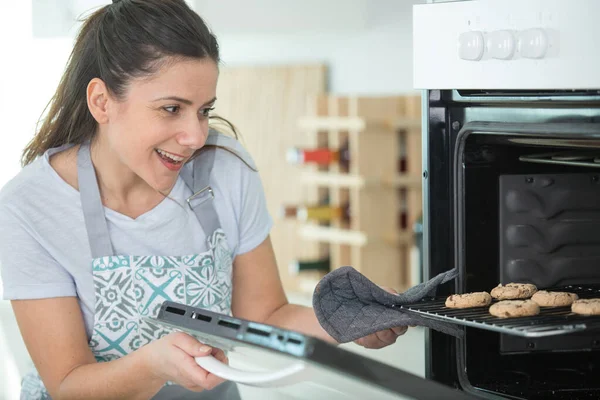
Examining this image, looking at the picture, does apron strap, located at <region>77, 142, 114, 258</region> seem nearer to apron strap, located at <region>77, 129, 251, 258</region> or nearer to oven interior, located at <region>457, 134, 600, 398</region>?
apron strap, located at <region>77, 129, 251, 258</region>

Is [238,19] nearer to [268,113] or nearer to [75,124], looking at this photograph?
[268,113]

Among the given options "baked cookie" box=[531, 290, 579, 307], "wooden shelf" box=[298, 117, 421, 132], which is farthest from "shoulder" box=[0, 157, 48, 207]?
"wooden shelf" box=[298, 117, 421, 132]

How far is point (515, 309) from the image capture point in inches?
41.2

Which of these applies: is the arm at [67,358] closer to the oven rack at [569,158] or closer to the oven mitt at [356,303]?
the oven mitt at [356,303]

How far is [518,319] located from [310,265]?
220cm

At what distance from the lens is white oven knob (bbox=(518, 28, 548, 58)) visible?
1000 mm

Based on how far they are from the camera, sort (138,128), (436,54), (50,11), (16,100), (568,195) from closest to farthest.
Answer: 1. (436,54)
2. (568,195)
3. (138,128)
4. (50,11)
5. (16,100)

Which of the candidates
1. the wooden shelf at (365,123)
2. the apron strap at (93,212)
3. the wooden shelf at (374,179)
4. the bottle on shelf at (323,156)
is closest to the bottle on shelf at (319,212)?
the wooden shelf at (374,179)

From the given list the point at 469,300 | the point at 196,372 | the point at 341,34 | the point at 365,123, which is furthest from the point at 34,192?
the point at 341,34

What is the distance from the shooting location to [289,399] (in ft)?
4.26

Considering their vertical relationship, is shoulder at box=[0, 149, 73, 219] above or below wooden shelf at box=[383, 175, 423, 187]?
above

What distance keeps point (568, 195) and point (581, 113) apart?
0.30 metres

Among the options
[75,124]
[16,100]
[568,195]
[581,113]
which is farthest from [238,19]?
[581,113]

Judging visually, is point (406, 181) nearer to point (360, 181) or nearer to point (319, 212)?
point (360, 181)
